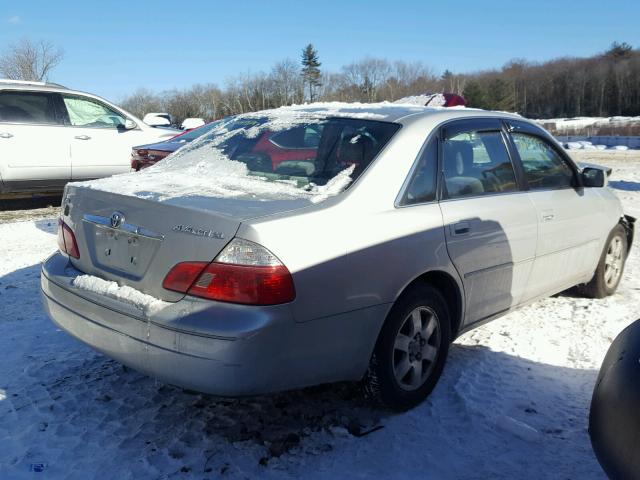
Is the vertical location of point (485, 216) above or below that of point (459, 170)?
below

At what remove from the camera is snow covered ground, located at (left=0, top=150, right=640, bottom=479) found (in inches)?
102

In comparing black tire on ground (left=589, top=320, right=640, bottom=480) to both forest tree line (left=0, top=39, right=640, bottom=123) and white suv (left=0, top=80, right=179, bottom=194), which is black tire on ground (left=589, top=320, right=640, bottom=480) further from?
forest tree line (left=0, top=39, right=640, bottom=123)

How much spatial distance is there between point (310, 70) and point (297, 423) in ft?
241

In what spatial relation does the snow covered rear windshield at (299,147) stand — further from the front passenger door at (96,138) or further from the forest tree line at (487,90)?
the forest tree line at (487,90)

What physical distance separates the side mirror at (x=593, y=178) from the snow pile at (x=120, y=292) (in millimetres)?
3354

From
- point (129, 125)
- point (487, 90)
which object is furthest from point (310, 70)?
point (129, 125)

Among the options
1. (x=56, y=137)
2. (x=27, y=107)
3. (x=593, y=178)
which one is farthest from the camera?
(x=56, y=137)

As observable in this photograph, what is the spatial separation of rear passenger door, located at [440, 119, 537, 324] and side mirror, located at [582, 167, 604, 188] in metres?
0.86

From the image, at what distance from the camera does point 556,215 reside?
4.04 meters

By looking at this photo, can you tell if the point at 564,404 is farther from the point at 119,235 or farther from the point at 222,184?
the point at 119,235

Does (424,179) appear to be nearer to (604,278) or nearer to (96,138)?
(604,278)

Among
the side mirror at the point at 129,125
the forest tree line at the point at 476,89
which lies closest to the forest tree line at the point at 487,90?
the forest tree line at the point at 476,89

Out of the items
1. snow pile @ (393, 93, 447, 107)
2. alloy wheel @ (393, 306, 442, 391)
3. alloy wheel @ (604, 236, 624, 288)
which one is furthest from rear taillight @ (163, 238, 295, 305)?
snow pile @ (393, 93, 447, 107)

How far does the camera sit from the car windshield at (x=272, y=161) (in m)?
2.89
